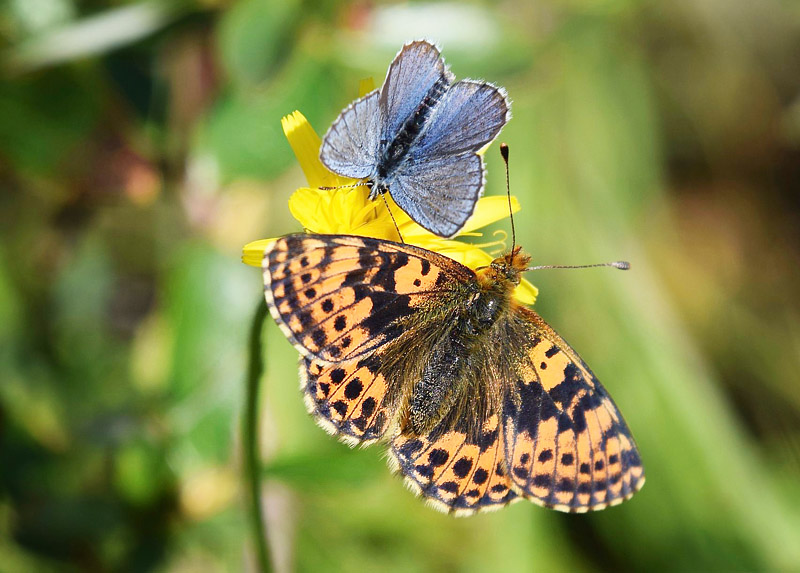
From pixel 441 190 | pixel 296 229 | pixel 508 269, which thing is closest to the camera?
pixel 441 190

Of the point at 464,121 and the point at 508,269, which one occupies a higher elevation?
the point at 464,121

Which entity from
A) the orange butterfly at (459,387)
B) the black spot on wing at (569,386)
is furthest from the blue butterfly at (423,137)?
the black spot on wing at (569,386)

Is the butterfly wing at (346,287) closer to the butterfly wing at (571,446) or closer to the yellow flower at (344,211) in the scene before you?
the yellow flower at (344,211)

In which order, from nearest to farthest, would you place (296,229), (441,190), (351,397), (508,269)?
(441,190) < (351,397) < (508,269) < (296,229)

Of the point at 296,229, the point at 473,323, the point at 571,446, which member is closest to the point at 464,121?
the point at 473,323

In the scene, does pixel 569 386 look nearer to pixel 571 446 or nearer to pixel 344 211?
pixel 571 446

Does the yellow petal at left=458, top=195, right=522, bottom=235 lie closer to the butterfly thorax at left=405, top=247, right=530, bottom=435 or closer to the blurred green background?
the butterfly thorax at left=405, top=247, right=530, bottom=435

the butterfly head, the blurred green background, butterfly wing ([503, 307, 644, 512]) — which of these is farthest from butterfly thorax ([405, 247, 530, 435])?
the blurred green background

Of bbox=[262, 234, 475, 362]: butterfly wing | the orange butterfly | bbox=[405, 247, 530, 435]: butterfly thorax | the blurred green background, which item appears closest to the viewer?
bbox=[262, 234, 475, 362]: butterfly wing
